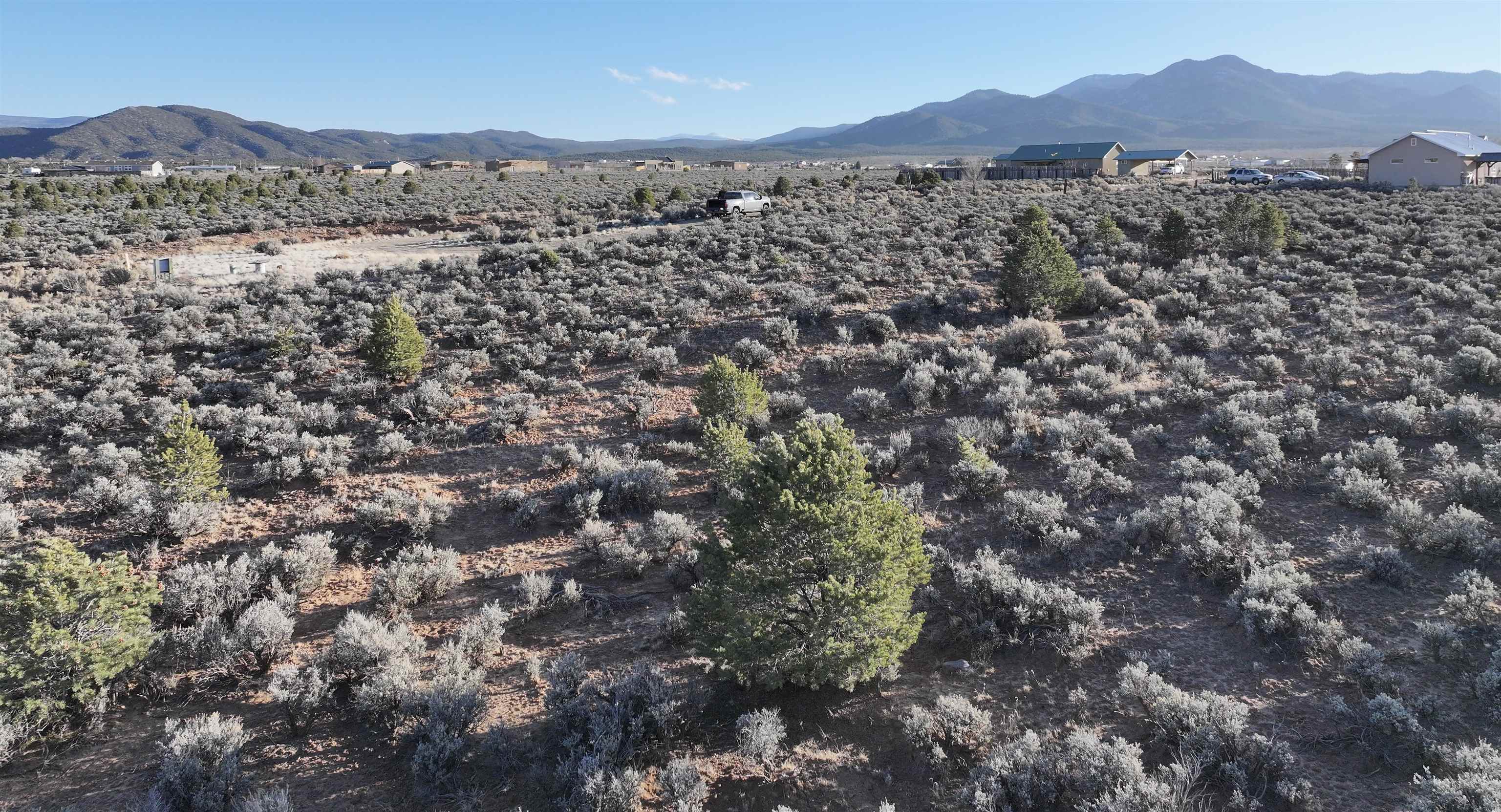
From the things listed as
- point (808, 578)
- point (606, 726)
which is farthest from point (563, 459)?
point (808, 578)

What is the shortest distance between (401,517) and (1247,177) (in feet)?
200

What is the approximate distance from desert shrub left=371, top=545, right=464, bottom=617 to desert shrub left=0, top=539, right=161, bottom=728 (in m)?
2.04

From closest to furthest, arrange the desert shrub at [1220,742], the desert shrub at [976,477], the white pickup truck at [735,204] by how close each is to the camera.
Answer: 1. the desert shrub at [1220,742]
2. the desert shrub at [976,477]
3. the white pickup truck at [735,204]

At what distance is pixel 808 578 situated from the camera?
6098mm

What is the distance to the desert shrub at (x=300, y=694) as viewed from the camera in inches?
237

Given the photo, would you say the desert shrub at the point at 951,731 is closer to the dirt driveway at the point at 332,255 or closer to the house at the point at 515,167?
the dirt driveway at the point at 332,255

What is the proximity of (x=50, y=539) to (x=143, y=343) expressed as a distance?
45.4 feet

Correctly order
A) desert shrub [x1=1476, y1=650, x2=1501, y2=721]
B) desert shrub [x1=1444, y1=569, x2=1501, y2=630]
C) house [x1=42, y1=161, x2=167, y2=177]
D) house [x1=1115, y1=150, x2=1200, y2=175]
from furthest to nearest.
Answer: house [x1=42, y1=161, x2=167, y2=177], house [x1=1115, y1=150, x2=1200, y2=175], desert shrub [x1=1444, y1=569, x2=1501, y2=630], desert shrub [x1=1476, y1=650, x2=1501, y2=721]

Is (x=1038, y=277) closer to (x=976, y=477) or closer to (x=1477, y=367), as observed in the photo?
(x=1477, y=367)

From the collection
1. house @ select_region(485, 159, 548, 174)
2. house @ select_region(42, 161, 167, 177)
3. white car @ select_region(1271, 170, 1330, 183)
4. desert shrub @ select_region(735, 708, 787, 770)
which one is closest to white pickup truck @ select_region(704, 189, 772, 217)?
desert shrub @ select_region(735, 708, 787, 770)

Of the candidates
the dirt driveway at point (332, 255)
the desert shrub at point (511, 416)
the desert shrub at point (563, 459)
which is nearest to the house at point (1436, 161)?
the dirt driveway at point (332, 255)

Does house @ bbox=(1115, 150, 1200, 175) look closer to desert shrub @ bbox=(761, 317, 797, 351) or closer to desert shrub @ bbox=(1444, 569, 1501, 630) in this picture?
desert shrub @ bbox=(761, 317, 797, 351)

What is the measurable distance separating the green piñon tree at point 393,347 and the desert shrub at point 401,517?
16.3ft

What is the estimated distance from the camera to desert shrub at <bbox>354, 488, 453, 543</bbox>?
9.26 metres
